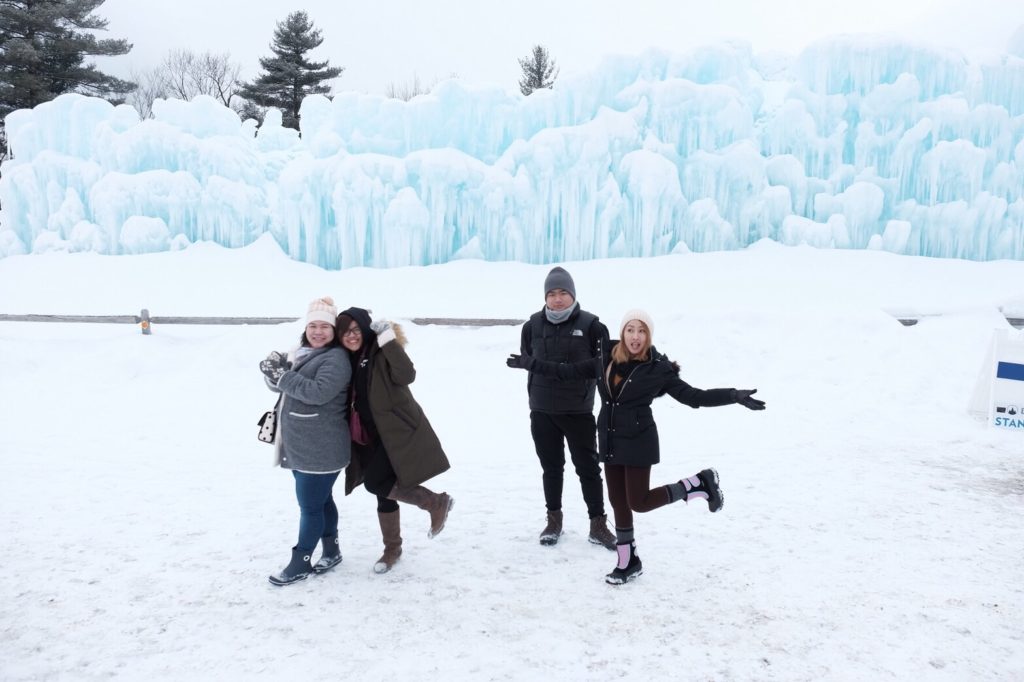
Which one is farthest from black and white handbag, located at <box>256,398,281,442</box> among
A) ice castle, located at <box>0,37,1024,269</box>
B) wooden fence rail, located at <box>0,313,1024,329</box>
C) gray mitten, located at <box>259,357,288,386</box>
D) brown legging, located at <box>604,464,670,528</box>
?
ice castle, located at <box>0,37,1024,269</box>

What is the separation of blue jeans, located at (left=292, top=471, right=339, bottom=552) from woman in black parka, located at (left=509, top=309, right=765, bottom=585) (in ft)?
4.93

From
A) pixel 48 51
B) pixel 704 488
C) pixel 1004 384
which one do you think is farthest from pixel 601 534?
pixel 48 51

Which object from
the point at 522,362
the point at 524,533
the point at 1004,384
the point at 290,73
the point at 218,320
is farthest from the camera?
the point at 290,73

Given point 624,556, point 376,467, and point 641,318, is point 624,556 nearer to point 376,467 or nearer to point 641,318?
point 641,318

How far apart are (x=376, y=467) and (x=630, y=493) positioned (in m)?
1.38

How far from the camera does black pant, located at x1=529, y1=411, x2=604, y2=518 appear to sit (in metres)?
4.33

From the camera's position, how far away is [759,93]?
18.3 meters

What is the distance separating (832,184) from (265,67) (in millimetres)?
26507

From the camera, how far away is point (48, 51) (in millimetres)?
27062

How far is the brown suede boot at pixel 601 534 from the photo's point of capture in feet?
14.2

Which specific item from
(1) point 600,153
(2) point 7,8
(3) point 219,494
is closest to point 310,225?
(1) point 600,153

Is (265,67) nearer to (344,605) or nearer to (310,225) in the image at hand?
(310,225)

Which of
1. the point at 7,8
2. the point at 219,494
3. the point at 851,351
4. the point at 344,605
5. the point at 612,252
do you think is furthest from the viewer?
the point at 7,8

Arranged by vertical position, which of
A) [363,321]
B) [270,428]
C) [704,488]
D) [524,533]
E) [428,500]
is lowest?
[524,533]
